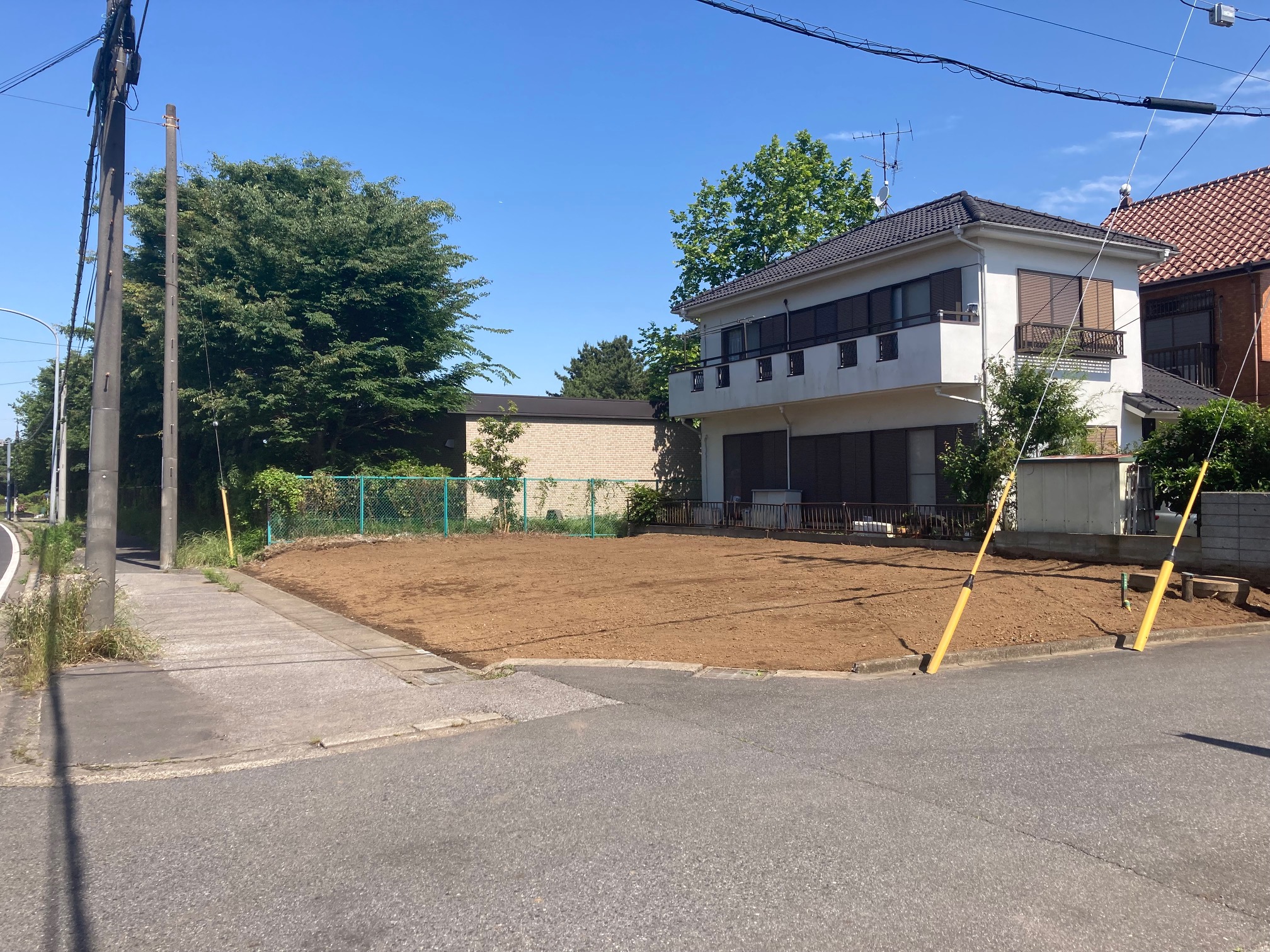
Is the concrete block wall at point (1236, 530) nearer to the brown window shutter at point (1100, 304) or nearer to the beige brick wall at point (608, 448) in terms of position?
the brown window shutter at point (1100, 304)

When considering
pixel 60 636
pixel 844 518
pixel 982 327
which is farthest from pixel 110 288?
pixel 982 327

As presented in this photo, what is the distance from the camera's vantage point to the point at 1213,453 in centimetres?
1359

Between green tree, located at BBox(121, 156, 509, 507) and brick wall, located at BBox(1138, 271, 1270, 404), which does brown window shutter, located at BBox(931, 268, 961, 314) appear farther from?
green tree, located at BBox(121, 156, 509, 507)

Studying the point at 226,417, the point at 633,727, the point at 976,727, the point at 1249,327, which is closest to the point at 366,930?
the point at 633,727

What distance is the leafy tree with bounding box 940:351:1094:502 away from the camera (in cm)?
1797

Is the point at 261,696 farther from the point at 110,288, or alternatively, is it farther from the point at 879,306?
the point at 879,306

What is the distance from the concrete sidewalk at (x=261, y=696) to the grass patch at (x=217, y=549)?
10.4m

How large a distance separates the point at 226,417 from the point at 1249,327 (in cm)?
2612

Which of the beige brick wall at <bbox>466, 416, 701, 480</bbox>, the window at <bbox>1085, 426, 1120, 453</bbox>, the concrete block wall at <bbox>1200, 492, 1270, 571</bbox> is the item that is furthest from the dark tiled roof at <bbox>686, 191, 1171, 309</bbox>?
the concrete block wall at <bbox>1200, 492, 1270, 571</bbox>

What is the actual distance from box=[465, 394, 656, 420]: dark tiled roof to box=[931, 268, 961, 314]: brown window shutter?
1219cm

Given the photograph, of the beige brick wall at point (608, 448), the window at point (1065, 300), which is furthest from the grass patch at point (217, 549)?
the window at point (1065, 300)

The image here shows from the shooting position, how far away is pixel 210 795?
542 cm

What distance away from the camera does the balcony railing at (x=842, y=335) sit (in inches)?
766

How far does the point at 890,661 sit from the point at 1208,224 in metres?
22.7
